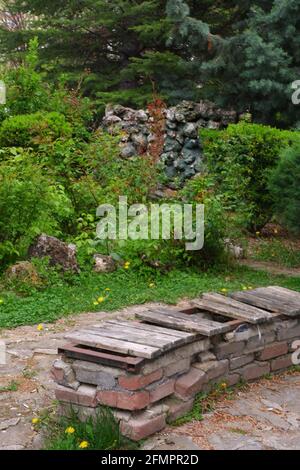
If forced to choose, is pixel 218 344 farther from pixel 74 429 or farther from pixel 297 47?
pixel 297 47

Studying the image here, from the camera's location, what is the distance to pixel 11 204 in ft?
23.2

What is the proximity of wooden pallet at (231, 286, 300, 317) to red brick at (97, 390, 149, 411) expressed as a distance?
5.01 feet

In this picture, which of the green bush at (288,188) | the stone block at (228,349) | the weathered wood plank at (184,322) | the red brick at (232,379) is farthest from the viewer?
the green bush at (288,188)

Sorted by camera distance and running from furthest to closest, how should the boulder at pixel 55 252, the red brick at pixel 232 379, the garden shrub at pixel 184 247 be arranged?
the garden shrub at pixel 184 247, the boulder at pixel 55 252, the red brick at pixel 232 379

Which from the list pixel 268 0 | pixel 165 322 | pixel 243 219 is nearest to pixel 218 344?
pixel 165 322

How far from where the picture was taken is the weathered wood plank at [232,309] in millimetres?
4602

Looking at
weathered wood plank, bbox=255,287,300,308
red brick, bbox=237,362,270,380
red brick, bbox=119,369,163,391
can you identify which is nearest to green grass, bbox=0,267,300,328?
weathered wood plank, bbox=255,287,300,308

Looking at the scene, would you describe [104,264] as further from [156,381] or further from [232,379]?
[156,381]

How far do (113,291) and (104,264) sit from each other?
0.68 meters

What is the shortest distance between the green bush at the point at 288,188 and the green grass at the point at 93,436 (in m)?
5.01

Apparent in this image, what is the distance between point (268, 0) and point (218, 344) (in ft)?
31.3

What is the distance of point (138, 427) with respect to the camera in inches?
143

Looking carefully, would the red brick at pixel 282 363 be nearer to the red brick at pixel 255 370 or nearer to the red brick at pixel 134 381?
the red brick at pixel 255 370

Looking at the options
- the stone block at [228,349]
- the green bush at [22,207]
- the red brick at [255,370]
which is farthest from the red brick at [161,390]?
the green bush at [22,207]
